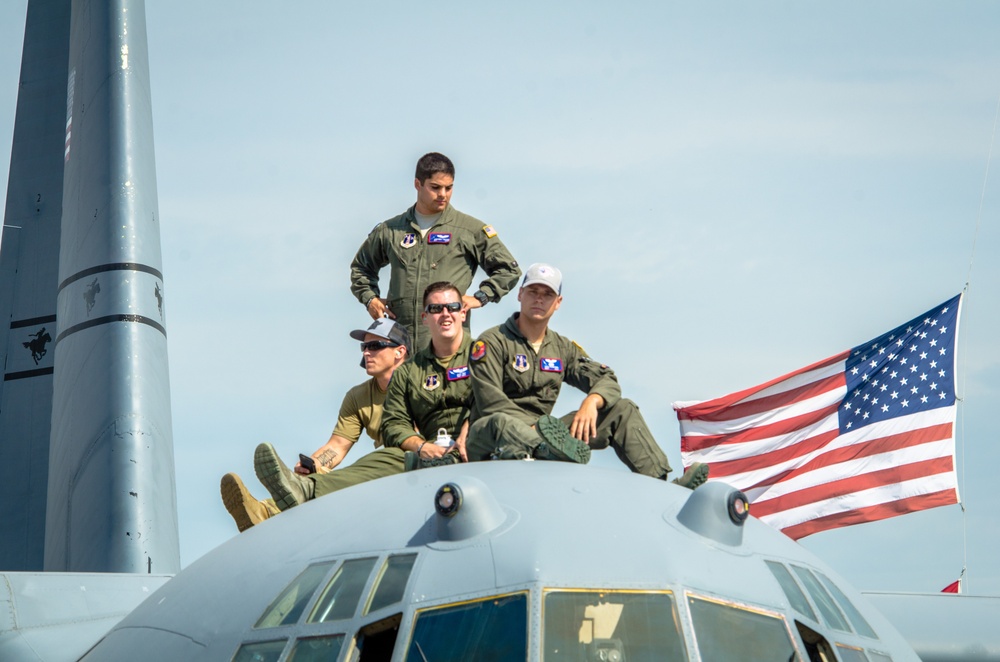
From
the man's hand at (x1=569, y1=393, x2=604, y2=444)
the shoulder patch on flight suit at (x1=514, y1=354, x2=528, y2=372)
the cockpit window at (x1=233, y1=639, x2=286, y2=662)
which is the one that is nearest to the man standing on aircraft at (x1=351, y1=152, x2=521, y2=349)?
the shoulder patch on flight suit at (x1=514, y1=354, x2=528, y2=372)

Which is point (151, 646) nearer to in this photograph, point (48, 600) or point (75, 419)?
point (48, 600)

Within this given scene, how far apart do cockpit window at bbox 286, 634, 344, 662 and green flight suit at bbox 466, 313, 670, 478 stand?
2.74 meters

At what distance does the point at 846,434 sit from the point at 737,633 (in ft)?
36.1

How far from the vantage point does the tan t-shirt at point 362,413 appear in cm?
1059

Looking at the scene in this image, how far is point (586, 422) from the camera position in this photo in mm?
8133

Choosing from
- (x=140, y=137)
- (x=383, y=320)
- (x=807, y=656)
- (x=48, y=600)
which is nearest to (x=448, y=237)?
(x=383, y=320)

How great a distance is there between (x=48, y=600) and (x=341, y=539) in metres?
3.37

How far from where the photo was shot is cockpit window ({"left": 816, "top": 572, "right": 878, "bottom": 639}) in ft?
18.7

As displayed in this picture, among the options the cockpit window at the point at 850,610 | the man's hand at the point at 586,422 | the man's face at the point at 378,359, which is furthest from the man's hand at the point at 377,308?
the cockpit window at the point at 850,610

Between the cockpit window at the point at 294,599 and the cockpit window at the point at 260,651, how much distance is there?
0.31 ft

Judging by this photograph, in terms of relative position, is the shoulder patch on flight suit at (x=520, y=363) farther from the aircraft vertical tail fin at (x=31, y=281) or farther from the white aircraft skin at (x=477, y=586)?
the aircraft vertical tail fin at (x=31, y=281)

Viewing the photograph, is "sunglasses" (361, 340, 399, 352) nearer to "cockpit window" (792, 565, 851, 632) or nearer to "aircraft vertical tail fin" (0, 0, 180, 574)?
"aircraft vertical tail fin" (0, 0, 180, 574)

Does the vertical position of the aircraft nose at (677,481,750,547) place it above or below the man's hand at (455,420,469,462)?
below

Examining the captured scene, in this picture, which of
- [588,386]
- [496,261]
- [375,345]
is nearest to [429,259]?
[496,261]
